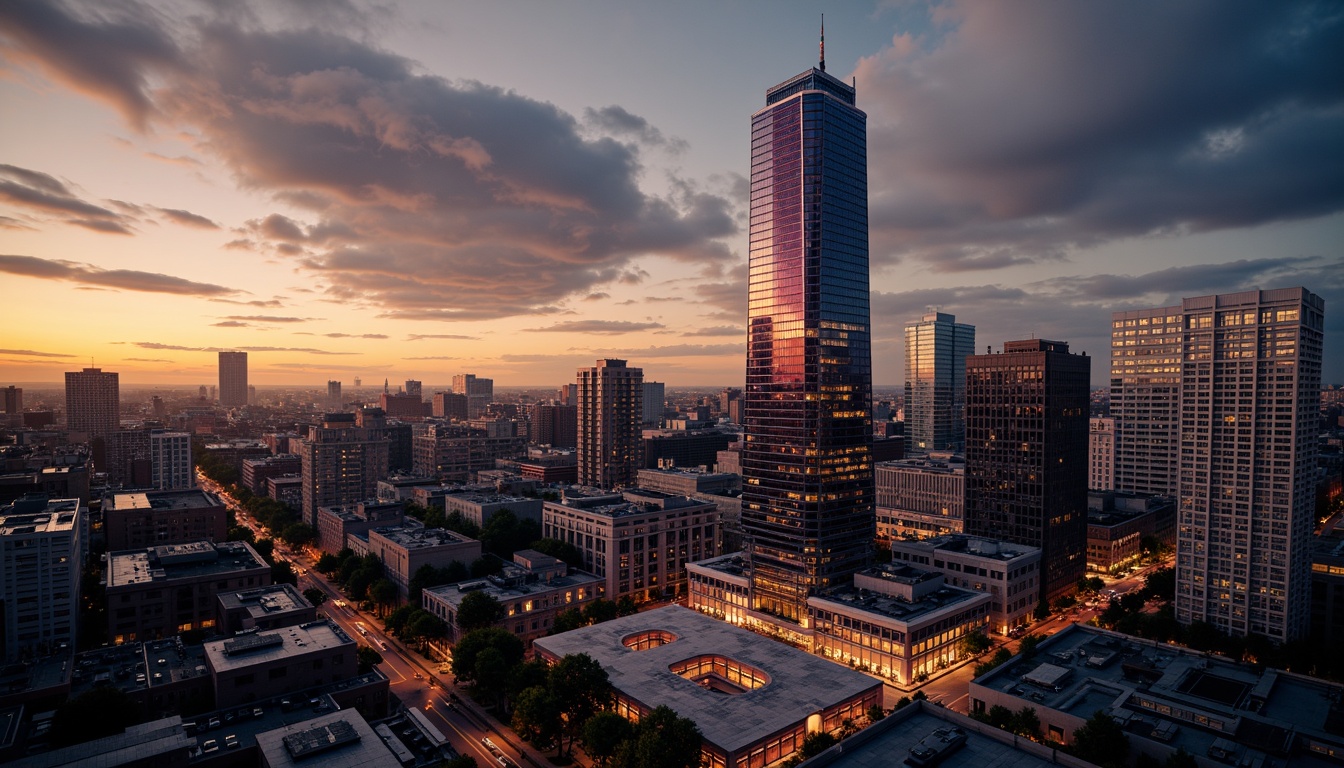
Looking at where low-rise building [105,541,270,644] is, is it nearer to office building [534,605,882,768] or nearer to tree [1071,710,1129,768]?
office building [534,605,882,768]

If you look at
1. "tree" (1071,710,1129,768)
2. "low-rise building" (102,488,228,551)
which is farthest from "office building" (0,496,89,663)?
"tree" (1071,710,1129,768)

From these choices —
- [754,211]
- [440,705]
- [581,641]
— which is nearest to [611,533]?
[581,641]

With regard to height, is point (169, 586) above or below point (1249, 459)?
below

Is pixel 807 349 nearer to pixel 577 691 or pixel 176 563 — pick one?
pixel 577 691

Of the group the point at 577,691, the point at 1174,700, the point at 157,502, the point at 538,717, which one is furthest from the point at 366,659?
the point at 157,502

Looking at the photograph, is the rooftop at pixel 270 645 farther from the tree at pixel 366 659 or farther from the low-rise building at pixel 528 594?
the low-rise building at pixel 528 594

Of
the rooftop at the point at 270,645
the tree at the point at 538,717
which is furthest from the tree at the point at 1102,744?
the rooftop at the point at 270,645
